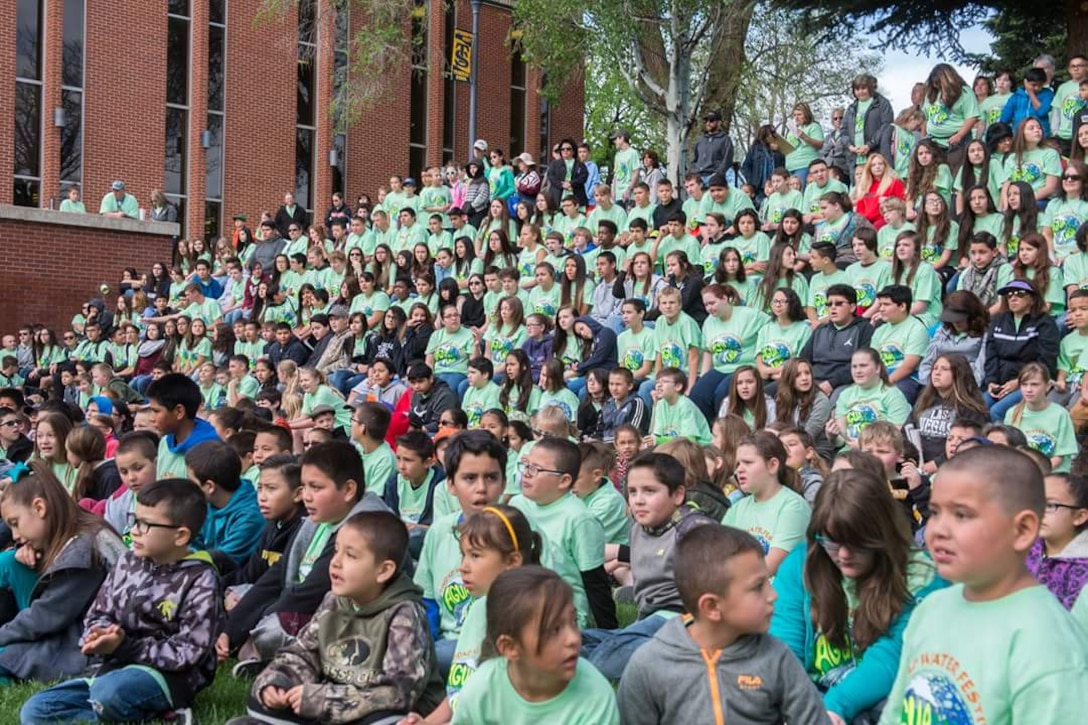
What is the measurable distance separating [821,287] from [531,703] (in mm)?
9891

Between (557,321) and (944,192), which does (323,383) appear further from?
(944,192)

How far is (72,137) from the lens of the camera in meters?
27.6

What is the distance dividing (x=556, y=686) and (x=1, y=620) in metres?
4.11

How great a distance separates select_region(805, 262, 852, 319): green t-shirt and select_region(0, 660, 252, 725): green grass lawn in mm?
8292

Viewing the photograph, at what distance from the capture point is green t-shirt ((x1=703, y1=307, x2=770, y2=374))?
13.1 m

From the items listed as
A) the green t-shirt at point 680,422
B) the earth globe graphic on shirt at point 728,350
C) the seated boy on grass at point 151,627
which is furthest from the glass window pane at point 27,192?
the seated boy on grass at point 151,627

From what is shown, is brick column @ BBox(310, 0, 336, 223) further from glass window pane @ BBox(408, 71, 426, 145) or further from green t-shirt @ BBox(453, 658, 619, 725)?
green t-shirt @ BBox(453, 658, 619, 725)

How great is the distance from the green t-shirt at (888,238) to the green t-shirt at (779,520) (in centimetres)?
748

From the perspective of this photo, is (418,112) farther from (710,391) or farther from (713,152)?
(710,391)

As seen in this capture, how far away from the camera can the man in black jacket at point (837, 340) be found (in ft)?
38.4

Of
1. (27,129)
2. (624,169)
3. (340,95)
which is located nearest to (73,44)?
(27,129)

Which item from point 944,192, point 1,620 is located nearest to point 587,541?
point 1,620

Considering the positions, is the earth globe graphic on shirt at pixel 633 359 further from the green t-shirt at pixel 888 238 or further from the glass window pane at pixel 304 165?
the glass window pane at pixel 304 165

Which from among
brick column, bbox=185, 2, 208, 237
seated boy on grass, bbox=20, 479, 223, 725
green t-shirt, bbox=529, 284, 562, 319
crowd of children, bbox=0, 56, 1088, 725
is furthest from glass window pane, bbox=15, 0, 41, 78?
seated boy on grass, bbox=20, 479, 223, 725
